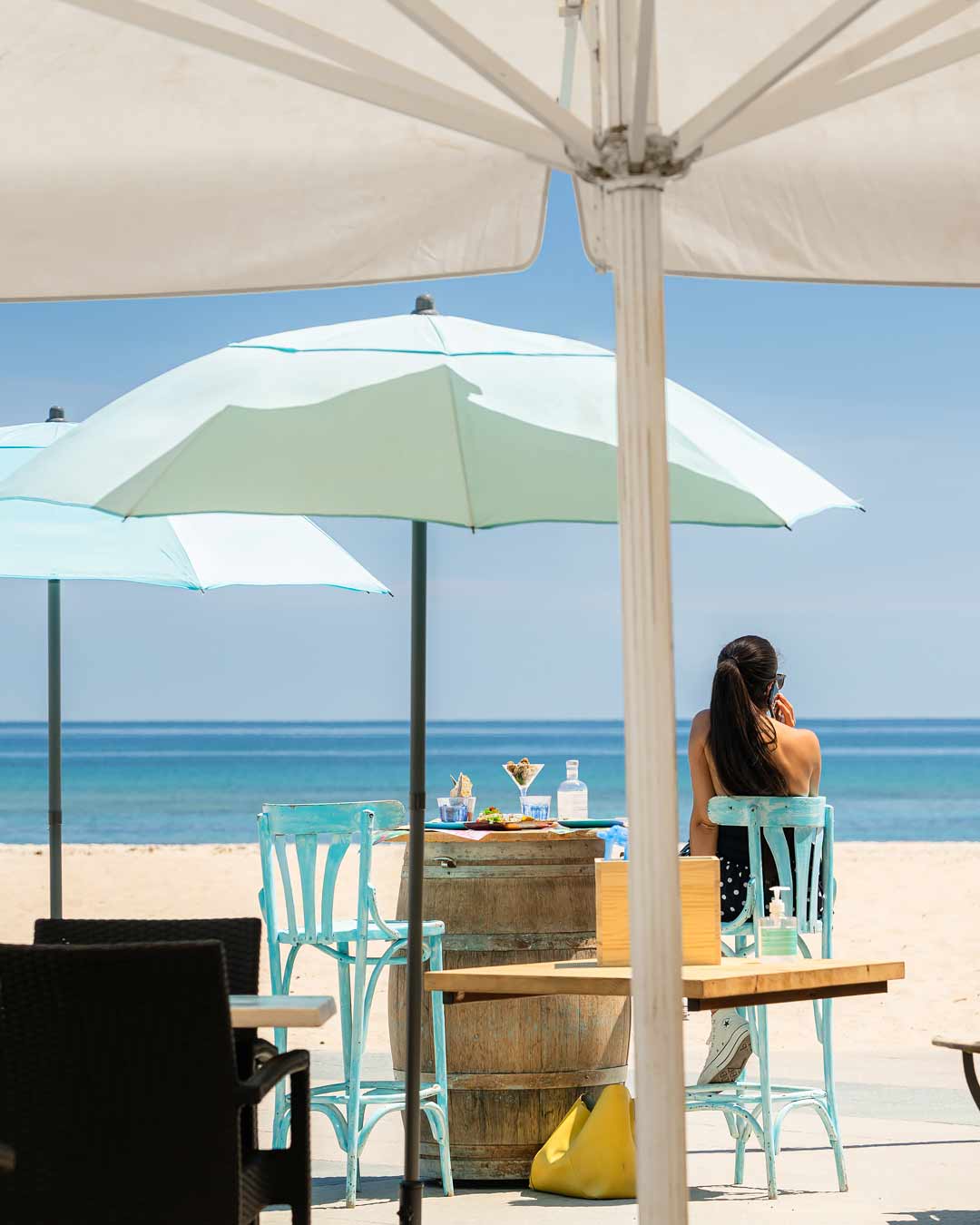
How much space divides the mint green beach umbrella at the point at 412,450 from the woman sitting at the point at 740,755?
1826mm

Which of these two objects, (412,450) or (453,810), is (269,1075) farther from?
(453,810)

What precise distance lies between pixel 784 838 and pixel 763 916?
0.24 m

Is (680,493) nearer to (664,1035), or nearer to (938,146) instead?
(938,146)

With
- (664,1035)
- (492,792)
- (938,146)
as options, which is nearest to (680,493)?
(938,146)

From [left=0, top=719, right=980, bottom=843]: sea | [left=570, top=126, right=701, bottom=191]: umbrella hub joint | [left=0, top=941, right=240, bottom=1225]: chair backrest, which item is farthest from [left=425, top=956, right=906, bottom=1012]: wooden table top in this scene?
[left=0, top=719, right=980, bottom=843]: sea

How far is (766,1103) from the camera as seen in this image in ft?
17.7

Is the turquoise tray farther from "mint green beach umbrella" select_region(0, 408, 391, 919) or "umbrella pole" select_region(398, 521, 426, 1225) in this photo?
"umbrella pole" select_region(398, 521, 426, 1225)

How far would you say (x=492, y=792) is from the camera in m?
39.4

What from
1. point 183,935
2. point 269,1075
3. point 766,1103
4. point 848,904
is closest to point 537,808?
point 766,1103

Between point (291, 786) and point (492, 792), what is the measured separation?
18.6 feet

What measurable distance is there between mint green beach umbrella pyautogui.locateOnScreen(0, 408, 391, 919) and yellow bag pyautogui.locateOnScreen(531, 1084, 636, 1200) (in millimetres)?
1628

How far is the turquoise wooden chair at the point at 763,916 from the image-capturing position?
17.6 ft

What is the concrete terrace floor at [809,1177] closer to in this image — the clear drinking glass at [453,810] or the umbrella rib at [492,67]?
the clear drinking glass at [453,810]

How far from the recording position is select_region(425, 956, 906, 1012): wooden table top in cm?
405
